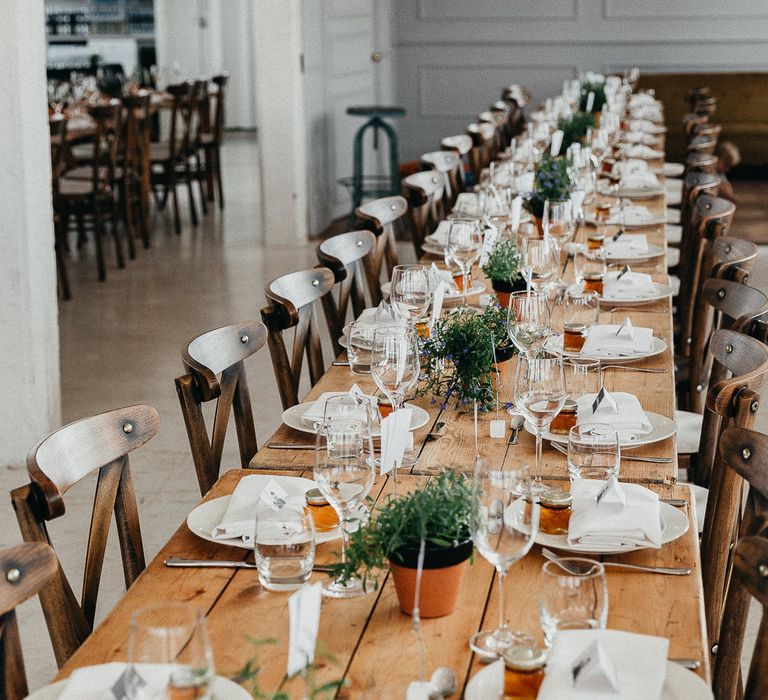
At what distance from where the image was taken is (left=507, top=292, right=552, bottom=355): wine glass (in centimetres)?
253

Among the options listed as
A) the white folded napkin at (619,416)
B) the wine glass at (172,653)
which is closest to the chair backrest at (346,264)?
the white folded napkin at (619,416)

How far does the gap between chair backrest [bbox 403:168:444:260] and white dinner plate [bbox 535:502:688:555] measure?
122 inches

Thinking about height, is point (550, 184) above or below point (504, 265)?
above

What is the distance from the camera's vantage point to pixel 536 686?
138cm

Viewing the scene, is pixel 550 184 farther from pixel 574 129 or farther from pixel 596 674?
pixel 596 674

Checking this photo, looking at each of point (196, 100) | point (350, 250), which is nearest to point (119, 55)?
point (196, 100)

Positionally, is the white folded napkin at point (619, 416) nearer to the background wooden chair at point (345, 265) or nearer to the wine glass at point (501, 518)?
the wine glass at point (501, 518)

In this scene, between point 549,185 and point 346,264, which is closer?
point 346,264

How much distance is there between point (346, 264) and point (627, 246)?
1.05 m

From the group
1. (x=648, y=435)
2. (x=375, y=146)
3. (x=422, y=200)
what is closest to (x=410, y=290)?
(x=648, y=435)

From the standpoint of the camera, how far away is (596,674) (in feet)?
4.32

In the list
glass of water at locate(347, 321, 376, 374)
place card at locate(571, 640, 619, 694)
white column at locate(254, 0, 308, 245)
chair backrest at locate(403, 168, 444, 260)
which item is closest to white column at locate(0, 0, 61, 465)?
chair backrest at locate(403, 168, 444, 260)

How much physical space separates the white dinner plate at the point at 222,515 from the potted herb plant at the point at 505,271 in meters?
1.22

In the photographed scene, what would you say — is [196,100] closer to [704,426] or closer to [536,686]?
[704,426]
